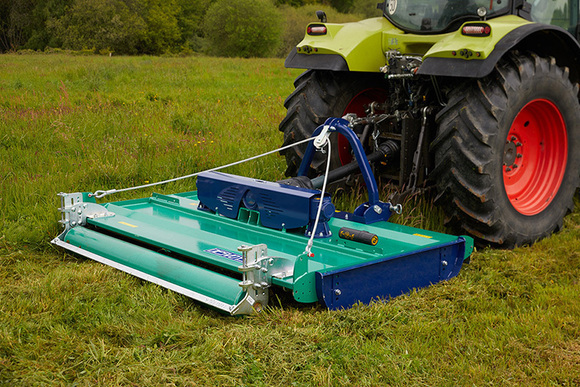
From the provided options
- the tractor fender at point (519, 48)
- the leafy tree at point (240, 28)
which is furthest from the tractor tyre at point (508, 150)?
the leafy tree at point (240, 28)

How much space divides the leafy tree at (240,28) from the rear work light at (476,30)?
38498 millimetres

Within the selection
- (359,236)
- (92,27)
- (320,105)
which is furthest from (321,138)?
(92,27)

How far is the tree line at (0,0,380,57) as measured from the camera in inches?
1204

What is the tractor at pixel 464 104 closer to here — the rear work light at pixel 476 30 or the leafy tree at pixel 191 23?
the rear work light at pixel 476 30

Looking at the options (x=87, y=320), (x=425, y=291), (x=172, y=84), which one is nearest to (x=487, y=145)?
(x=425, y=291)

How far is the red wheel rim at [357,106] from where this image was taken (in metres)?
4.77

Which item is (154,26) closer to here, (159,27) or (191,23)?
(159,27)

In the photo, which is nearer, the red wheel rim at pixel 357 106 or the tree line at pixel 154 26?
the red wheel rim at pixel 357 106

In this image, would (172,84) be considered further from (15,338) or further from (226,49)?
(226,49)

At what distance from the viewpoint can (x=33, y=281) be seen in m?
3.38

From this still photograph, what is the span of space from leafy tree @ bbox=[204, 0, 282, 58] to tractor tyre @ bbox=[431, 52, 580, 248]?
38.2 m

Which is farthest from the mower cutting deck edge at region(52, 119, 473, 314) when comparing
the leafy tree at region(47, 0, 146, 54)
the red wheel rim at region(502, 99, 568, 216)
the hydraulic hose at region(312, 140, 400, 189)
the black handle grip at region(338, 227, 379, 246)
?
the leafy tree at region(47, 0, 146, 54)

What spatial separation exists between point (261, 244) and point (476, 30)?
2016 millimetres

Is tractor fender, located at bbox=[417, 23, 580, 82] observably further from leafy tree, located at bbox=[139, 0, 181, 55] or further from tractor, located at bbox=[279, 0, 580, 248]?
leafy tree, located at bbox=[139, 0, 181, 55]
